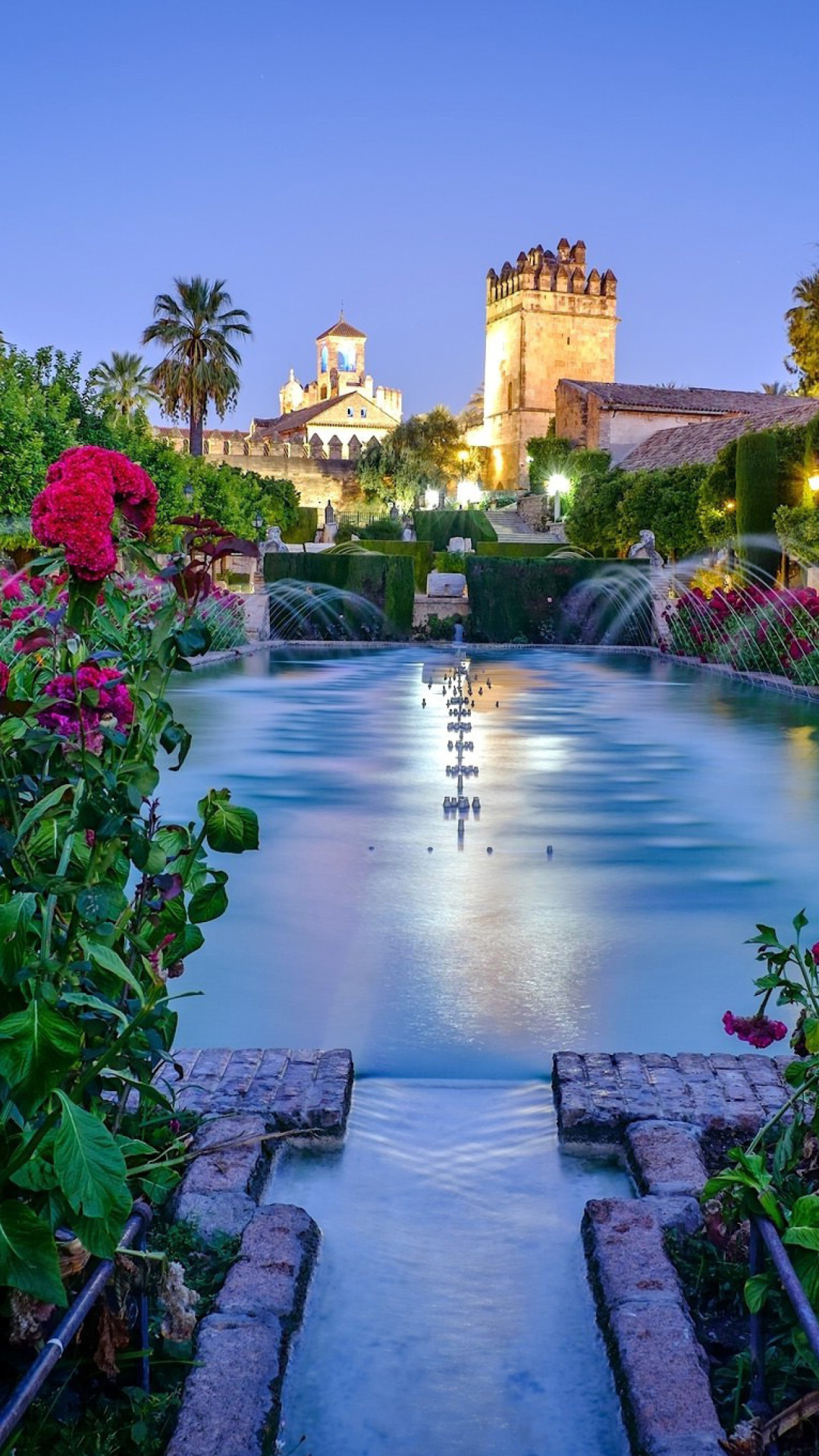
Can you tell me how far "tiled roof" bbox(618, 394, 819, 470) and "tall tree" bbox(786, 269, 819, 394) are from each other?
1133mm

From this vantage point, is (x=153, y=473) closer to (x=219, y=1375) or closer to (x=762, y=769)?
(x=762, y=769)

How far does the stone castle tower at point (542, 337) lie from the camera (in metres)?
66.6

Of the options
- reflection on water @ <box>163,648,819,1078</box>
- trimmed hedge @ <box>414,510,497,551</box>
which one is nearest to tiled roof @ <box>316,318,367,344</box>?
trimmed hedge @ <box>414,510,497,551</box>

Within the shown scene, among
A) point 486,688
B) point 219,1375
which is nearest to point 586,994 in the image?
point 219,1375

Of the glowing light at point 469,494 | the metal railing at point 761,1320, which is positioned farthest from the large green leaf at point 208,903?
the glowing light at point 469,494

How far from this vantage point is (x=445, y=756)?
11.4m

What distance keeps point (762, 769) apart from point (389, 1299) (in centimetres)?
837

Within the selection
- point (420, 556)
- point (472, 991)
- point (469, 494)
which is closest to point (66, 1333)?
point (472, 991)

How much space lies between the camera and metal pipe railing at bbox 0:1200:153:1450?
1825mm

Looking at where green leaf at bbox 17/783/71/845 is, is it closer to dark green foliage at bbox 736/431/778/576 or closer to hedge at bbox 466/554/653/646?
dark green foliage at bbox 736/431/778/576

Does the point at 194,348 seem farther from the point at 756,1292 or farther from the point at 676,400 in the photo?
the point at 756,1292

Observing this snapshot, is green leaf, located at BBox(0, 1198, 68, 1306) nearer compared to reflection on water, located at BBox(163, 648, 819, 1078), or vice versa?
green leaf, located at BBox(0, 1198, 68, 1306)

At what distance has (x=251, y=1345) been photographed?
7.85 ft

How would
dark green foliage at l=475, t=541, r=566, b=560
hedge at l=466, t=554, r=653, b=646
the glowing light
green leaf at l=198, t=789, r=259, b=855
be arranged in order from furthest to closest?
the glowing light
dark green foliage at l=475, t=541, r=566, b=560
hedge at l=466, t=554, r=653, b=646
green leaf at l=198, t=789, r=259, b=855
